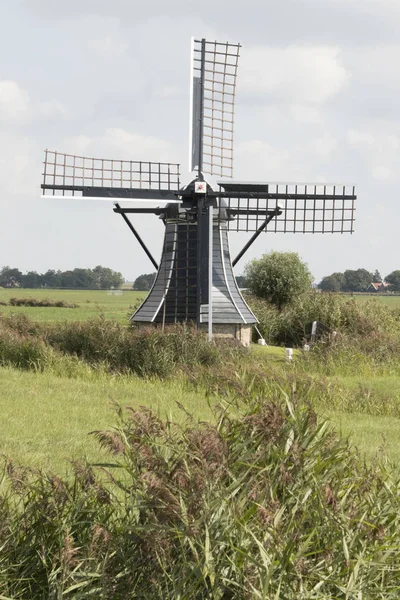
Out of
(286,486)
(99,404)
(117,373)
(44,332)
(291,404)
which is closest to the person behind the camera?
(286,486)

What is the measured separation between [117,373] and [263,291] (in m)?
19.9

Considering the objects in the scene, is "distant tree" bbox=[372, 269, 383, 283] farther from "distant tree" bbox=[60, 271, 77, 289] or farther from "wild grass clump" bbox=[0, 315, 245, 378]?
A: "wild grass clump" bbox=[0, 315, 245, 378]

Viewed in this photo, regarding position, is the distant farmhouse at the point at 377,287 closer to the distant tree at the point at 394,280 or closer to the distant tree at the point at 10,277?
the distant tree at the point at 394,280

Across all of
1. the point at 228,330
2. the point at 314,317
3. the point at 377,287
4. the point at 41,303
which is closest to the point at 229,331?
the point at 228,330

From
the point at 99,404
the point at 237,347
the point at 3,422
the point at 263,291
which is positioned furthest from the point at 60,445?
the point at 263,291

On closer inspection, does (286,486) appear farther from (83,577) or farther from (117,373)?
(117,373)

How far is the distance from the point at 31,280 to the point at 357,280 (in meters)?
53.7

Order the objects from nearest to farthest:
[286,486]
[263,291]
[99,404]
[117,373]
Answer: [286,486]
[99,404]
[117,373]
[263,291]

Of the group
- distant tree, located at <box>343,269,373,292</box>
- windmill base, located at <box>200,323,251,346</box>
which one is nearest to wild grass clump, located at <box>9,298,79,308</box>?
windmill base, located at <box>200,323,251,346</box>

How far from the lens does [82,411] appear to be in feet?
41.9

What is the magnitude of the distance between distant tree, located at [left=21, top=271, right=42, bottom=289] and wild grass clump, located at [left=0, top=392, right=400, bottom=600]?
14020cm

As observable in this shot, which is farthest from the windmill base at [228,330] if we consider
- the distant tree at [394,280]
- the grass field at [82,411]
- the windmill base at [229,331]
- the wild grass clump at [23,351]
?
the distant tree at [394,280]

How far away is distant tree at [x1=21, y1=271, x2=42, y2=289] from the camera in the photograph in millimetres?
142125

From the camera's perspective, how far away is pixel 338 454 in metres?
4.52
